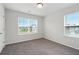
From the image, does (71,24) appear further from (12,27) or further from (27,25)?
(12,27)

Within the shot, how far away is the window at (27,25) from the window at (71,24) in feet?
9.03

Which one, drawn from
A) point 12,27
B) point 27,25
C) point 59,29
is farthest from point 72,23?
point 12,27

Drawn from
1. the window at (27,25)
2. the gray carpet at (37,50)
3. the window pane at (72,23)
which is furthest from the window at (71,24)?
the window at (27,25)

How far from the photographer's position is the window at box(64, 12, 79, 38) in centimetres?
357

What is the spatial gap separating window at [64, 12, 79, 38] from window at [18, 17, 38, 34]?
9.03 feet

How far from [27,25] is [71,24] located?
3.21m

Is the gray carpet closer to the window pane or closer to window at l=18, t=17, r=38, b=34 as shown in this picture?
the window pane

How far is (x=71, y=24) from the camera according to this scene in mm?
3875

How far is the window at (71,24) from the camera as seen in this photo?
3568 mm

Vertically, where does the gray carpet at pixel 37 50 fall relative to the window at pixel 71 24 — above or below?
below

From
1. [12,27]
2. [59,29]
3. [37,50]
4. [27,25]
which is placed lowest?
[37,50]

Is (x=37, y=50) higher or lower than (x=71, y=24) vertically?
lower

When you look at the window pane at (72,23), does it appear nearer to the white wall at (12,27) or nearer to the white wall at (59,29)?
the white wall at (59,29)

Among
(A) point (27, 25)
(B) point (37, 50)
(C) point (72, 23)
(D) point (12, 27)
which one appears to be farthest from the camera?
(A) point (27, 25)
